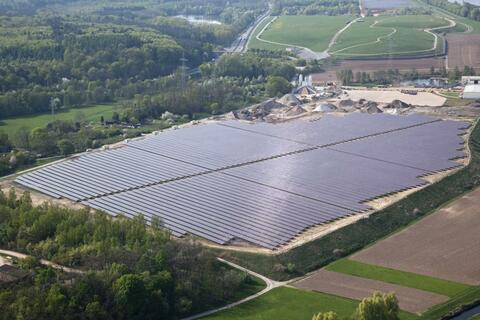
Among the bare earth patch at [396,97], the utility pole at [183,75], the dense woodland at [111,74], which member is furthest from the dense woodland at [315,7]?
the bare earth patch at [396,97]

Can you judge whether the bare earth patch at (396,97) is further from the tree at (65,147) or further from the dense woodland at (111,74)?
the tree at (65,147)

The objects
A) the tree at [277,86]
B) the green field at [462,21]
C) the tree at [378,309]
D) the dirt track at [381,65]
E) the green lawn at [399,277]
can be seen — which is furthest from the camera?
the green field at [462,21]

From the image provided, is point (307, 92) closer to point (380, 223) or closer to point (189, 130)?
point (189, 130)

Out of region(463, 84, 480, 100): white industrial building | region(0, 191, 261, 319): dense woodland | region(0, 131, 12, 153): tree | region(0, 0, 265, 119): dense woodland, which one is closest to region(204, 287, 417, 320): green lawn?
region(0, 191, 261, 319): dense woodland

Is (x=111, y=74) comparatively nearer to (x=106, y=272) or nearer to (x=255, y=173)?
(x=255, y=173)

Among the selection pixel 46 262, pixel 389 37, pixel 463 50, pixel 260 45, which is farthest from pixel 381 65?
pixel 46 262

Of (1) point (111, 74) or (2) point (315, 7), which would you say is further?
(2) point (315, 7)
